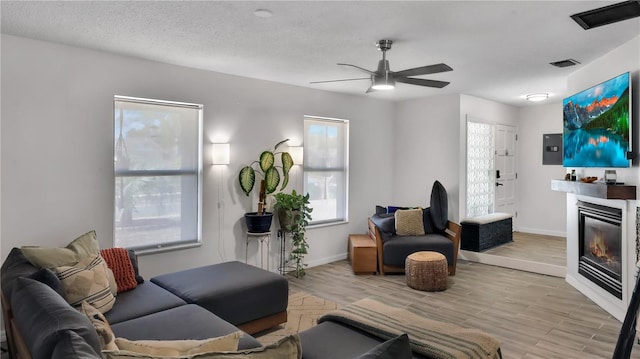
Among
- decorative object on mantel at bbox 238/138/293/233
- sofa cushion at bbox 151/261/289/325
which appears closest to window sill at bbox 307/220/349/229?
decorative object on mantel at bbox 238/138/293/233

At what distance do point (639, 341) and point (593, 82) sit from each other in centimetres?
254

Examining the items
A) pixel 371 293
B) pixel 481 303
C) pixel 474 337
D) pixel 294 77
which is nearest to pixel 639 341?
pixel 481 303

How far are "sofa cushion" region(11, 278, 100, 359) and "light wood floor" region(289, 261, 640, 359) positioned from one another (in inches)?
112

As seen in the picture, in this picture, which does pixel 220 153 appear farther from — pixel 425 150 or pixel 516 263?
pixel 516 263

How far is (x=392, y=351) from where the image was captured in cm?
127

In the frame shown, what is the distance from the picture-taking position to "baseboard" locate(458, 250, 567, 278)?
513 centimetres

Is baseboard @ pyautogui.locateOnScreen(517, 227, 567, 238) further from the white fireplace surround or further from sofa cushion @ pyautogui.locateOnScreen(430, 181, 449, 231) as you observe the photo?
sofa cushion @ pyautogui.locateOnScreen(430, 181, 449, 231)

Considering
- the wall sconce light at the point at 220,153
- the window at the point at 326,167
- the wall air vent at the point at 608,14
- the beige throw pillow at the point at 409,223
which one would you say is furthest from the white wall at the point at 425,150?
the wall sconce light at the point at 220,153

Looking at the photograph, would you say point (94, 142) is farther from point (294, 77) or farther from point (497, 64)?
point (497, 64)

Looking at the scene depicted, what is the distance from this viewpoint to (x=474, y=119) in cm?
623

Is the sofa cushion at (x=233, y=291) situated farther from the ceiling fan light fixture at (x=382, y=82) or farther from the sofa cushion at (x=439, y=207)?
the sofa cushion at (x=439, y=207)

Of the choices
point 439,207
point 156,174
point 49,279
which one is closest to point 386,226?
point 439,207

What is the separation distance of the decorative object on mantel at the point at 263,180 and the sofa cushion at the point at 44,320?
2.72 metres

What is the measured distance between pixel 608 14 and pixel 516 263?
143 inches
